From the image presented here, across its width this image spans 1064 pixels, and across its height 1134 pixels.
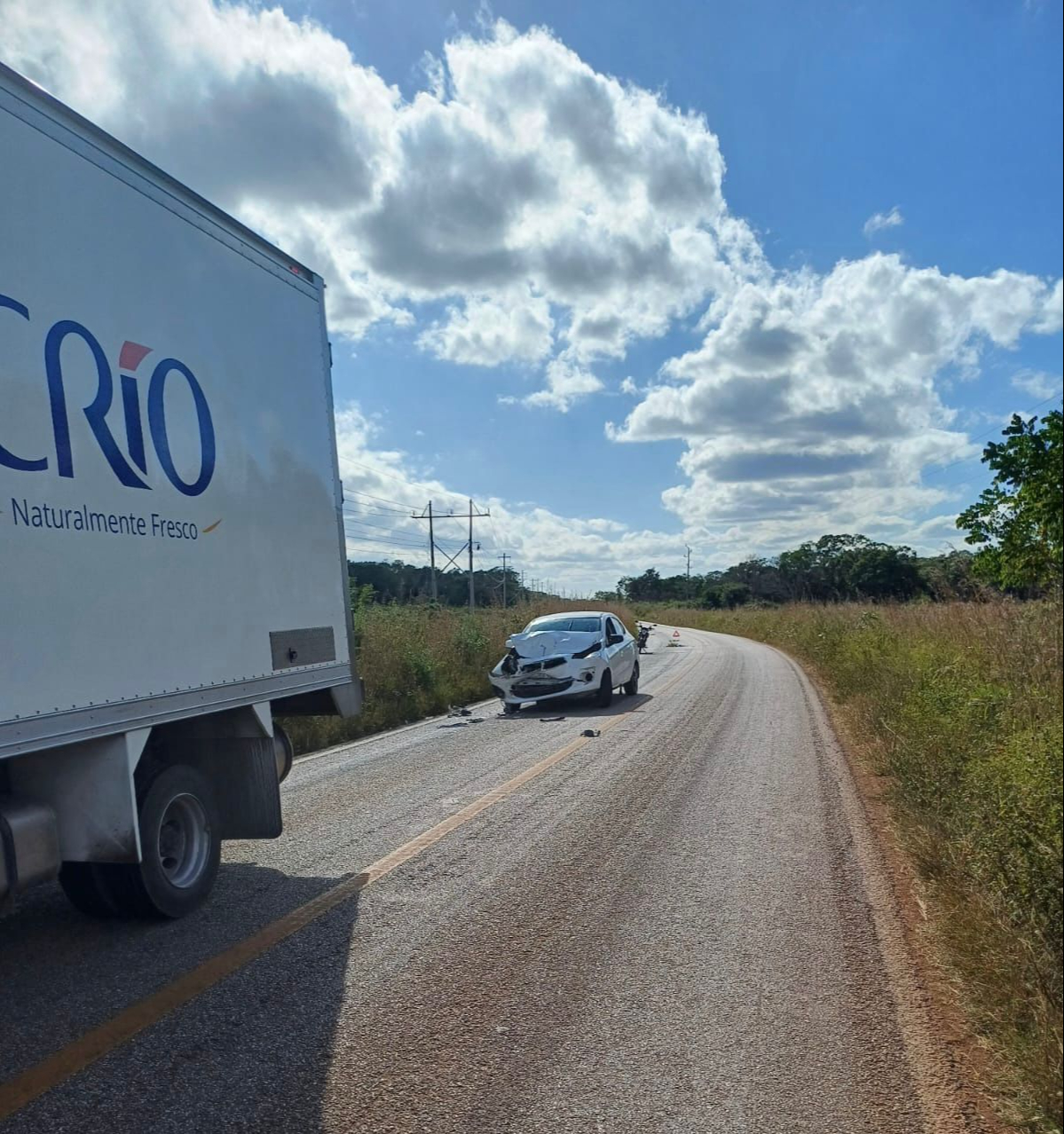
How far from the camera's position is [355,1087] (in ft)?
11.1

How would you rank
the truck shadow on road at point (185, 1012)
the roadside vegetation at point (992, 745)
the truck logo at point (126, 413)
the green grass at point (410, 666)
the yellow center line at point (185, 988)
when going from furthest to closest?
the green grass at point (410, 666) < the truck logo at point (126, 413) < the roadside vegetation at point (992, 745) < the yellow center line at point (185, 988) < the truck shadow on road at point (185, 1012)

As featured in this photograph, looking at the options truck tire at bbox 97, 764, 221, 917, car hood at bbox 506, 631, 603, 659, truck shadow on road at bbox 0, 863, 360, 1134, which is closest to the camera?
truck shadow on road at bbox 0, 863, 360, 1134

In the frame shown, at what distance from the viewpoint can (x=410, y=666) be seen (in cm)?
1644

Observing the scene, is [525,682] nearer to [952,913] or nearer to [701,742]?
[701,742]

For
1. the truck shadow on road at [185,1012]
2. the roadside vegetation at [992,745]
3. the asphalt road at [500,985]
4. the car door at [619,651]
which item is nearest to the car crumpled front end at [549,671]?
the car door at [619,651]

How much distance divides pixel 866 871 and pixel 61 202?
19.8ft

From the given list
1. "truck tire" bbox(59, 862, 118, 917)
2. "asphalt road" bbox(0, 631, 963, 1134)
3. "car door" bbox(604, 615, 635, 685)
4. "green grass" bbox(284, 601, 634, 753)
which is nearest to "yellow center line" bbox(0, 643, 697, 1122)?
"asphalt road" bbox(0, 631, 963, 1134)

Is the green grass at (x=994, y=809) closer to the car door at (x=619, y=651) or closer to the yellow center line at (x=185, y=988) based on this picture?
the yellow center line at (x=185, y=988)

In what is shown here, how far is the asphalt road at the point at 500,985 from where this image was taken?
10.8 ft

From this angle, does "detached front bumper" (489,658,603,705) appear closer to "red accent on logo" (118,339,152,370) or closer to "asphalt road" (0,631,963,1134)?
"asphalt road" (0,631,963,1134)

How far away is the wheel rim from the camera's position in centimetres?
537

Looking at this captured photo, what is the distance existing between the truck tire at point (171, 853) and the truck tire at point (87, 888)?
0.11 ft

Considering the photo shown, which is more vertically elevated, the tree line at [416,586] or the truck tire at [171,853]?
the tree line at [416,586]

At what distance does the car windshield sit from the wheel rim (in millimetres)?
11202
